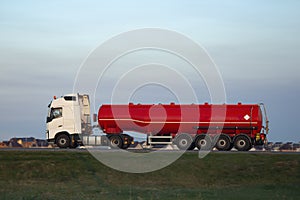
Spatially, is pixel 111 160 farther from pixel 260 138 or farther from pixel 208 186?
pixel 260 138

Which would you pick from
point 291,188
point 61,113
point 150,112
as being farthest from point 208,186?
point 61,113

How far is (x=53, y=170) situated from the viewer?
37.3 meters

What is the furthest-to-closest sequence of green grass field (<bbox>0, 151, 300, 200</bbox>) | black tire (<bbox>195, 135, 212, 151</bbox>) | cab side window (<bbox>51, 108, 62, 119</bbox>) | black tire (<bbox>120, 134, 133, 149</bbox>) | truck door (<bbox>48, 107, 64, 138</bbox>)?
cab side window (<bbox>51, 108, 62, 119</bbox>), truck door (<bbox>48, 107, 64, 138</bbox>), black tire (<bbox>120, 134, 133, 149</bbox>), black tire (<bbox>195, 135, 212, 151</bbox>), green grass field (<bbox>0, 151, 300, 200</bbox>)

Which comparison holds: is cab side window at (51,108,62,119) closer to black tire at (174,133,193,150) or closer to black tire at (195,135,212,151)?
black tire at (174,133,193,150)

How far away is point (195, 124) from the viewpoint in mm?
50031

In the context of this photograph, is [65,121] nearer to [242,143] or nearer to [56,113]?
[56,113]

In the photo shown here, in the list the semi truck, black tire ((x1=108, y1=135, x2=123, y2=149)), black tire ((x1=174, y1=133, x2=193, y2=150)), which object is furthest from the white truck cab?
black tire ((x1=174, y1=133, x2=193, y2=150))

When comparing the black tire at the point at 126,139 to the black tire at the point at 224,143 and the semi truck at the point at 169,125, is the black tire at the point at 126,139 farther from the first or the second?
the black tire at the point at 224,143

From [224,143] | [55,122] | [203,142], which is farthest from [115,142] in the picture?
[224,143]

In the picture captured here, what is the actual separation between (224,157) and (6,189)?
679 inches

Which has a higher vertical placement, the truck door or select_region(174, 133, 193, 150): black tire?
the truck door

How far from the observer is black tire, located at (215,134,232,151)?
49750mm

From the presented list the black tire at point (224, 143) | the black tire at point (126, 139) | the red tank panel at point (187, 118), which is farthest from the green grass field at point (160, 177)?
the black tire at point (126, 139)

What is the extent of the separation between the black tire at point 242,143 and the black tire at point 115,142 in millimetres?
9699
